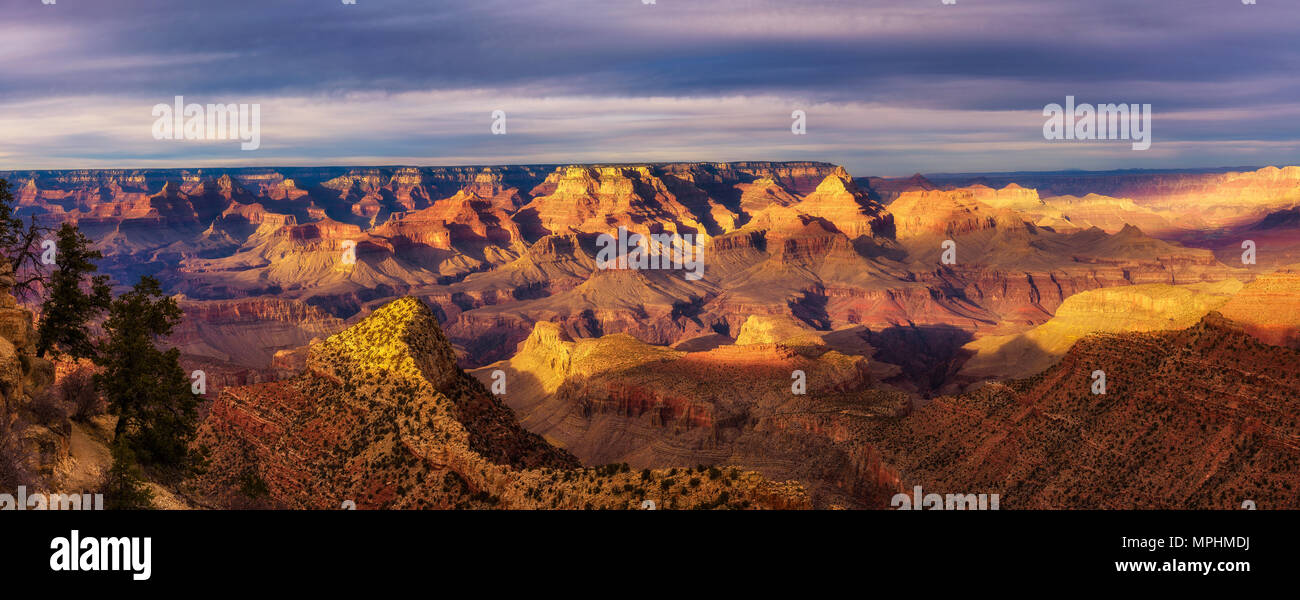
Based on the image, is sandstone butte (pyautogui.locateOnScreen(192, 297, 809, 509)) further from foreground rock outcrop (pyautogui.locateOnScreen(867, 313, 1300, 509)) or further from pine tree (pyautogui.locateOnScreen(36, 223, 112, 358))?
foreground rock outcrop (pyautogui.locateOnScreen(867, 313, 1300, 509))

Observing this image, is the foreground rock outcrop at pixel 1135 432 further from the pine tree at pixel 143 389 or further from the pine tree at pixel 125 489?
the pine tree at pixel 125 489

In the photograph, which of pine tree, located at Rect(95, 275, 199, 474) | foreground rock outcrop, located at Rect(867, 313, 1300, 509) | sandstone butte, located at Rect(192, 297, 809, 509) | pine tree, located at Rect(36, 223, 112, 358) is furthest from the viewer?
foreground rock outcrop, located at Rect(867, 313, 1300, 509)

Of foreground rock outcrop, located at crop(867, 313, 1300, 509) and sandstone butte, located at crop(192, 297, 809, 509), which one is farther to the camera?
foreground rock outcrop, located at crop(867, 313, 1300, 509)

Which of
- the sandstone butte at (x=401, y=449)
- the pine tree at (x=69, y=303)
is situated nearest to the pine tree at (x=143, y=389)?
the pine tree at (x=69, y=303)

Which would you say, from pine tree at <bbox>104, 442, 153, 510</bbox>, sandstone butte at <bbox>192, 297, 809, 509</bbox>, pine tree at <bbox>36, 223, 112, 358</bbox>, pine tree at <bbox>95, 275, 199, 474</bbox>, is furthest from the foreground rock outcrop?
pine tree at <bbox>36, 223, 112, 358</bbox>

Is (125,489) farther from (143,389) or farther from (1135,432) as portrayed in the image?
(1135,432)

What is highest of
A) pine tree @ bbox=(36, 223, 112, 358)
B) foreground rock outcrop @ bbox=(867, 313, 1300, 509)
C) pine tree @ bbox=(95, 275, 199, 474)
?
pine tree @ bbox=(36, 223, 112, 358)
